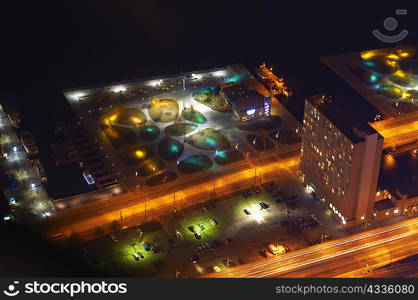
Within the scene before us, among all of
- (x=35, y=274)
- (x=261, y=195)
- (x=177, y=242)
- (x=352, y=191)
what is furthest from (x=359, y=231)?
(x=35, y=274)

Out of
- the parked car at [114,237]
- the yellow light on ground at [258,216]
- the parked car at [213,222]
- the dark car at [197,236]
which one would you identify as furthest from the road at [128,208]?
the dark car at [197,236]

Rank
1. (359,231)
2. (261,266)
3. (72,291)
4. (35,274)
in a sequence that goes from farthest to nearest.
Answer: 1. (359,231)
2. (261,266)
3. (35,274)
4. (72,291)

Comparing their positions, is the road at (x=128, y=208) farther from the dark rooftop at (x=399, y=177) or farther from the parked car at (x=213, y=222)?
the dark rooftop at (x=399, y=177)

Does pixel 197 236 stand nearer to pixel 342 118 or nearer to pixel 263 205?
pixel 263 205

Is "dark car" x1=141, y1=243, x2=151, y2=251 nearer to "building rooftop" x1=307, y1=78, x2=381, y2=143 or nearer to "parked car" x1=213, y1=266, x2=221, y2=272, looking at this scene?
"parked car" x1=213, y1=266, x2=221, y2=272

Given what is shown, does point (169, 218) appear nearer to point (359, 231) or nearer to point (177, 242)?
point (177, 242)

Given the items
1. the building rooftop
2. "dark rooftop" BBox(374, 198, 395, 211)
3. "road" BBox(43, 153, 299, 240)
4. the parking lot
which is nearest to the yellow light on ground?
the parking lot
